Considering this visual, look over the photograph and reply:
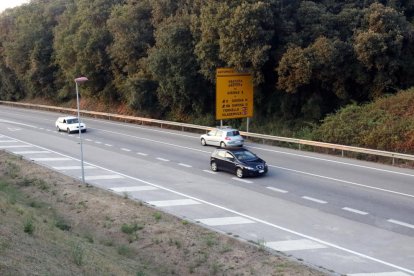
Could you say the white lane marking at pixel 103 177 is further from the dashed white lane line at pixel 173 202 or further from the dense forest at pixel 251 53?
the dense forest at pixel 251 53

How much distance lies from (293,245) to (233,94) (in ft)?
69.6

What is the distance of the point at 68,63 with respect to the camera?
57.9 m

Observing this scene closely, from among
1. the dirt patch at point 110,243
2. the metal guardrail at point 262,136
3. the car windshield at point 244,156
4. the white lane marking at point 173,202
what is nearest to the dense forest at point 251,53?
the metal guardrail at point 262,136

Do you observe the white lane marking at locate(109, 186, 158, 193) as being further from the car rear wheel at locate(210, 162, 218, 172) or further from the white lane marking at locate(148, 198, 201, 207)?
the car rear wheel at locate(210, 162, 218, 172)

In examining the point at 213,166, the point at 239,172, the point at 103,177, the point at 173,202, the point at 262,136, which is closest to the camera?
the point at 173,202

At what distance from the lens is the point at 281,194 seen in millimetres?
21688

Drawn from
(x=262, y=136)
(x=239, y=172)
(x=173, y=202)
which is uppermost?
(x=262, y=136)

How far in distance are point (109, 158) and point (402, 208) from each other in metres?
17.1

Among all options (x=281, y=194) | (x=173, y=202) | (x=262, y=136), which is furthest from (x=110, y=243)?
(x=262, y=136)

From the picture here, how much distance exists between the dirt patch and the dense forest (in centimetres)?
1606

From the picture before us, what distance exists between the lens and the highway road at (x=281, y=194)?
15.4 metres

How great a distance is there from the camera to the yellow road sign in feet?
116

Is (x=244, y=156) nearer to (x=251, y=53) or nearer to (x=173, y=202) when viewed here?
(x=173, y=202)

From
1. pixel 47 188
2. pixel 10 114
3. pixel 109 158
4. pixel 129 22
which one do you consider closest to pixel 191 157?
pixel 109 158
